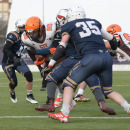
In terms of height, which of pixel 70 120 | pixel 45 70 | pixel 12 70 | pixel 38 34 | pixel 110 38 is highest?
pixel 110 38

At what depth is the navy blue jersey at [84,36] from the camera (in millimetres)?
4605

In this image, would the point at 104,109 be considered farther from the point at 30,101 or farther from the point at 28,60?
the point at 28,60

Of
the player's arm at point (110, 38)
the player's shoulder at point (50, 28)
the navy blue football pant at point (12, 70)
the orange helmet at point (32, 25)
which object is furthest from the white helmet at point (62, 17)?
the navy blue football pant at point (12, 70)

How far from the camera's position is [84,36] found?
460 centimetres

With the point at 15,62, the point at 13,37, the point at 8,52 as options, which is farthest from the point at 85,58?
the point at 13,37

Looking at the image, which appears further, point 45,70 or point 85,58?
point 45,70

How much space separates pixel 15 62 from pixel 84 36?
2351 millimetres

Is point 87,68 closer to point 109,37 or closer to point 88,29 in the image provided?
point 88,29

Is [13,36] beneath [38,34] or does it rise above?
beneath

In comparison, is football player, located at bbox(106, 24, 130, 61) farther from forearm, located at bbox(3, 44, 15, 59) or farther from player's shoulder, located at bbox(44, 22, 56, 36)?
forearm, located at bbox(3, 44, 15, 59)

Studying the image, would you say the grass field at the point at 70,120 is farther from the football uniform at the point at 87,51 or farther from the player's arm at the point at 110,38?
the player's arm at the point at 110,38

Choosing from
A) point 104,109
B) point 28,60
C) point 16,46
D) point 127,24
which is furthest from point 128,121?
point 127,24

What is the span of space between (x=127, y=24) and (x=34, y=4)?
335 inches

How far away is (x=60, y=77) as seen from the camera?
17.1 feet
